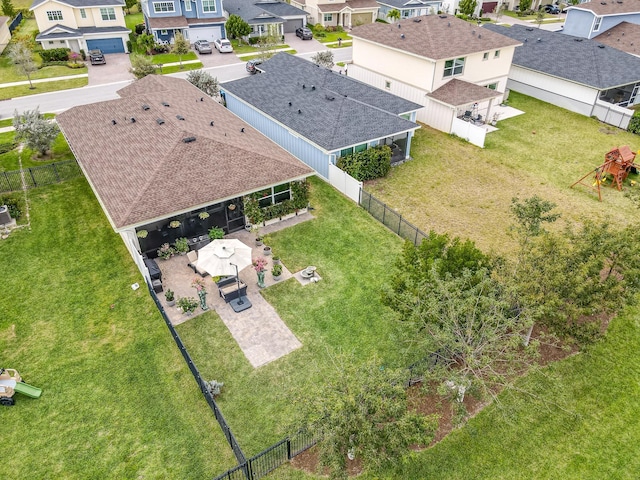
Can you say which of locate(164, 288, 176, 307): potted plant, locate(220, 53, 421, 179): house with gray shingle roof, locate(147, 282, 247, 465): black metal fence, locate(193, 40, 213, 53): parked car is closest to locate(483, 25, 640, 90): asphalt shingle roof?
locate(220, 53, 421, 179): house with gray shingle roof

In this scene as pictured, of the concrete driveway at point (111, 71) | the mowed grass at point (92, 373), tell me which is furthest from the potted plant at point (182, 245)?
the concrete driveway at point (111, 71)

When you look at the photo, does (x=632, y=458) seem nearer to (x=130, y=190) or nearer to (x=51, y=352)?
(x=51, y=352)

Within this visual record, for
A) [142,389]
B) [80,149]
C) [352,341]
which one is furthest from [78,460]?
[80,149]

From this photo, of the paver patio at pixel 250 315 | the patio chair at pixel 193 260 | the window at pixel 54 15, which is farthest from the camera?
the window at pixel 54 15

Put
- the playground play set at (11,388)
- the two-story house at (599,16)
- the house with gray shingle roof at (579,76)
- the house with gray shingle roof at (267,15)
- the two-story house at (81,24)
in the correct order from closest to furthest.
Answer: the playground play set at (11,388) < the house with gray shingle roof at (579,76) < the two-story house at (599,16) < the two-story house at (81,24) < the house with gray shingle roof at (267,15)

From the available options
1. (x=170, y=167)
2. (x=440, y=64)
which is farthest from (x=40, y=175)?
(x=440, y=64)

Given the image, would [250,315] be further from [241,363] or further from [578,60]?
[578,60]

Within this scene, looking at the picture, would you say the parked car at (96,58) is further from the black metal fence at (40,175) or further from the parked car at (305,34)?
the black metal fence at (40,175)
